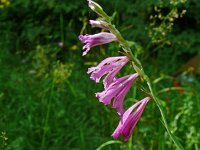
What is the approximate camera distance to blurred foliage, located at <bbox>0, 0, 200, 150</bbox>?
145 inches

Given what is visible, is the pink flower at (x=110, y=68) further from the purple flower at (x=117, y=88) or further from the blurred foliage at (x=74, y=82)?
the blurred foliage at (x=74, y=82)

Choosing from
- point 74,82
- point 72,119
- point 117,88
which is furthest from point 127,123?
point 74,82

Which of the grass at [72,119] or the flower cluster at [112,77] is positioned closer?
the flower cluster at [112,77]

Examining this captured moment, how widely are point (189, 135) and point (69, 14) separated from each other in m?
3.46

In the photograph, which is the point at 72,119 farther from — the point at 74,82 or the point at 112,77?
the point at 112,77

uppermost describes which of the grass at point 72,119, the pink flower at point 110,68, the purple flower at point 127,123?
the pink flower at point 110,68

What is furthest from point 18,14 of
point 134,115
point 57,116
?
point 134,115

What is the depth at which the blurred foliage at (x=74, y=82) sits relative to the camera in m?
3.69

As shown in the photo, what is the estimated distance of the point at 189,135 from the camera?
11.4ft

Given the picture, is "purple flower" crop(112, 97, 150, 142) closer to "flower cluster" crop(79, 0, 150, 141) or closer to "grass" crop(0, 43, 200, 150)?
"flower cluster" crop(79, 0, 150, 141)

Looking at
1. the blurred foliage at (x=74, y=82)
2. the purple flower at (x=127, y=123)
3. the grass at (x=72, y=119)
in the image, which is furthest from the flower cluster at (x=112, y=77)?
the grass at (x=72, y=119)

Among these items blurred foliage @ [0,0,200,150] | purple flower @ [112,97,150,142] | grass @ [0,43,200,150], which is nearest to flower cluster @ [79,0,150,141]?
purple flower @ [112,97,150,142]

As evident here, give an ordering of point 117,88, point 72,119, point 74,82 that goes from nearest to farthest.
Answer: point 117,88, point 72,119, point 74,82

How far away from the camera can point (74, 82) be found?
5.16 metres
